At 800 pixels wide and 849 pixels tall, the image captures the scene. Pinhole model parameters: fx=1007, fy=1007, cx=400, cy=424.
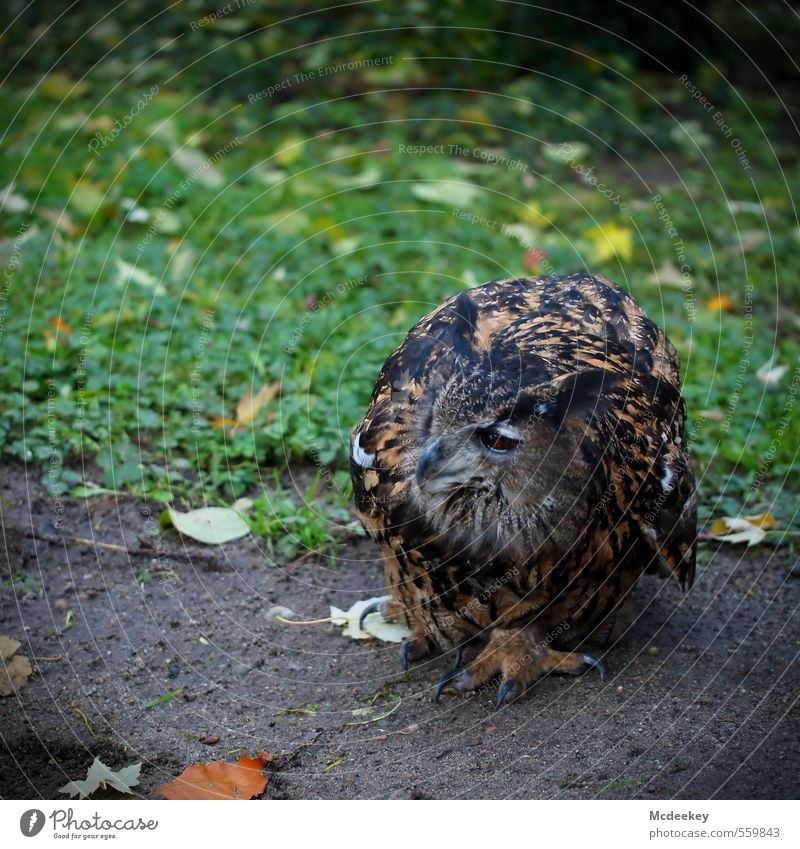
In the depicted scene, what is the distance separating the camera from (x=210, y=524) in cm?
407

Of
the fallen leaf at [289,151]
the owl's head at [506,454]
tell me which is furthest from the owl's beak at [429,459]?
the fallen leaf at [289,151]

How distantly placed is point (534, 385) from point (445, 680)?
115 centimetres

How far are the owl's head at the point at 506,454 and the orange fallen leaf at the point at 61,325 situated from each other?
2.48m

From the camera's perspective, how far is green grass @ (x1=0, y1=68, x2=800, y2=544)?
444cm

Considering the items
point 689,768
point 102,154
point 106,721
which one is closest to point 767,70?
point 102,154

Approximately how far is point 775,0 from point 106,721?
26.8ft

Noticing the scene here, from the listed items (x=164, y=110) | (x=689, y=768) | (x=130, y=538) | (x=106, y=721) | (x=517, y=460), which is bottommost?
(x=689, y=768)

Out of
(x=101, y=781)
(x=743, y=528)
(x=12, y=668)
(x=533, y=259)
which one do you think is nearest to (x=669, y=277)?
(x=533, y=259)

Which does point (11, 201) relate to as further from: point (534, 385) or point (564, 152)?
point (534, 385)

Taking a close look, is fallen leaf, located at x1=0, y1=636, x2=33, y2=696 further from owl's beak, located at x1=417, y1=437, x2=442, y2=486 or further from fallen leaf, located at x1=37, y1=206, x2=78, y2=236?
fallen leaf, located at x1=37, y1=206, x2=78, y2=236

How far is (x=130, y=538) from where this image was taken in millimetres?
3990

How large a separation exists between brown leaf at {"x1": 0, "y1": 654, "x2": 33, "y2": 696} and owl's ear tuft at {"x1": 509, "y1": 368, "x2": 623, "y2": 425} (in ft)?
6.05
